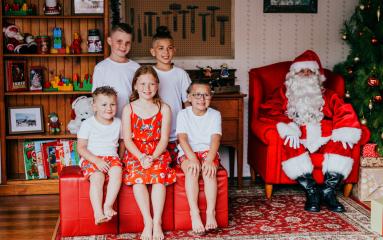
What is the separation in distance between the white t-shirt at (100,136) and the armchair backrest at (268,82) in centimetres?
156

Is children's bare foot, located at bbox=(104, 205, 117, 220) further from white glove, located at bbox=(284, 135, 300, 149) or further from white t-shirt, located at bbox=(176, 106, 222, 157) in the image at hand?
white glove, located at bbox=(284, 135, 300, 149)

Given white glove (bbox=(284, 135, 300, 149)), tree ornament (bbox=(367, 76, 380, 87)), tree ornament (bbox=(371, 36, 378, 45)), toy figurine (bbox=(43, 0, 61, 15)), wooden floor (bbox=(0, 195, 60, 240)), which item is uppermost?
toy figurine (bbox=(43, 0, 61, 15))

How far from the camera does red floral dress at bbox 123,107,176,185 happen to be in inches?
137

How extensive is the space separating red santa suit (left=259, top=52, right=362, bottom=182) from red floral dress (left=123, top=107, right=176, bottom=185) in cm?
107

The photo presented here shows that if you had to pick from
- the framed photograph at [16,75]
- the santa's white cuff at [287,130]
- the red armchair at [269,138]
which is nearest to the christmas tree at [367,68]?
the red armchair at [269,138]

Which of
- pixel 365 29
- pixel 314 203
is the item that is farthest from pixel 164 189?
pixel 365 29

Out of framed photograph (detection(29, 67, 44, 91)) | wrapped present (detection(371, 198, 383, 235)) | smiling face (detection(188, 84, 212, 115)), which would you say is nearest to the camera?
wrapped present (detection(371, 198, 383, 235))

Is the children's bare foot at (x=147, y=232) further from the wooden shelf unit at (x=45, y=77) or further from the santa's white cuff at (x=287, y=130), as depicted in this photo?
the wooden shelf unit at (x=45, y=77)

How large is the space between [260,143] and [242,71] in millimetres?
911

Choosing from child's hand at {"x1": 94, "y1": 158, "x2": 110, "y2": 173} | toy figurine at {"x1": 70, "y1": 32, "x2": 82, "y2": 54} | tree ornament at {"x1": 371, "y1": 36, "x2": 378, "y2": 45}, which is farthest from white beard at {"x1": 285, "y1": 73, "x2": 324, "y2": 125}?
toy figurine at {"x1": 70, "y1": 32, "x2": 82, "y2": 54}

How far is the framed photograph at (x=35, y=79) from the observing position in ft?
15.5

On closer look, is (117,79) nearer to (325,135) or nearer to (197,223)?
(197,223)

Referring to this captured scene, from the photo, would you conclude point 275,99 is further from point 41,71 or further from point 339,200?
point 41,71

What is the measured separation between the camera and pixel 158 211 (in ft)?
11.4
